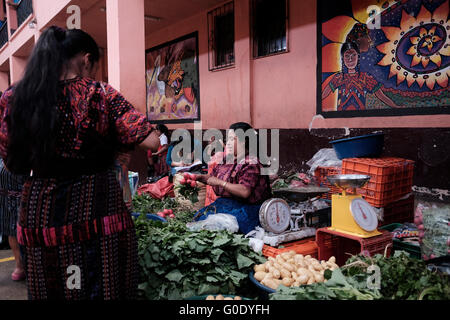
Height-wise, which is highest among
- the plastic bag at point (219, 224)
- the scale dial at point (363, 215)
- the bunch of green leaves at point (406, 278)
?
the scale dial at point (363, 215)

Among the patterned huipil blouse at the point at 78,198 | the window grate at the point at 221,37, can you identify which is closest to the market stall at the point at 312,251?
the patterned huipil blouse at the point at 78,198

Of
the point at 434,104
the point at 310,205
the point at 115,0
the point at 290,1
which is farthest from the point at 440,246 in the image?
the point at 290,1

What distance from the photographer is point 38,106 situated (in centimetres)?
144

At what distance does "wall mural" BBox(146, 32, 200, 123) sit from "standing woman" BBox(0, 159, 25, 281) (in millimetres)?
5780

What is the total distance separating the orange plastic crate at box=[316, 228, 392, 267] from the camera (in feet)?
8.84

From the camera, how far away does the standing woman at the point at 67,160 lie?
147 centimetres

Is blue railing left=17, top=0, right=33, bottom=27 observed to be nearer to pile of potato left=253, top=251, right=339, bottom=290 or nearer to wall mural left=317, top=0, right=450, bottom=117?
wall mural left=317, top=0, right=450, bottom=117

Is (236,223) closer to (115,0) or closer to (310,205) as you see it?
(310,205)

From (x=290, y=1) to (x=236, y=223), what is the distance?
4.77m

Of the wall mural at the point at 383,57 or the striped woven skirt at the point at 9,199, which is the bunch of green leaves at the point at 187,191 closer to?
the striped woven skirt at the point at 9,199

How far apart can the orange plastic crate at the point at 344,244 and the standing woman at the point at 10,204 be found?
9.61 ft

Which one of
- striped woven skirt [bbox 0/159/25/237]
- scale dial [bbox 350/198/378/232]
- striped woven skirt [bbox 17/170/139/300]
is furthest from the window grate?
striped woven skirt [bbox 17/170/139/300]

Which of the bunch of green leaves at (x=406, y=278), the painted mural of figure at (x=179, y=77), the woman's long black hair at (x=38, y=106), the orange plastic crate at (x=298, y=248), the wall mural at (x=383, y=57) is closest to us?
the woman's long black hair at (x=38, y=106)

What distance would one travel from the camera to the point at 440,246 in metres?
2.39
